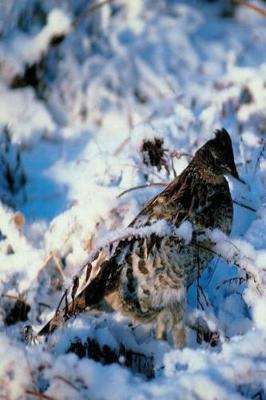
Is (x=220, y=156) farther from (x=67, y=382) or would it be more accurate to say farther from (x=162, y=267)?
(x=67, y=382)

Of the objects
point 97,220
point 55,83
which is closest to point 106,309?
point 97,220

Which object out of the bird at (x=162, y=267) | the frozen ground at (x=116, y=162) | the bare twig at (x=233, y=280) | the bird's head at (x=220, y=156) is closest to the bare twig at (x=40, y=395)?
the frozen ground at (x=116, y=162)

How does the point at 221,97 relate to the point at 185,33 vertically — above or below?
below

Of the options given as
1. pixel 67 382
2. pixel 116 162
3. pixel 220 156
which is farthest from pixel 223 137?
pixel 67 382

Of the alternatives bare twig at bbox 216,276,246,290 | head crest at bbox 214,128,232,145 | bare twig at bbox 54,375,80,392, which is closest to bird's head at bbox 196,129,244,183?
head crest at bbox 214,128,232,145

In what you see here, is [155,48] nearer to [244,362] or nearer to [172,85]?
[172,85]

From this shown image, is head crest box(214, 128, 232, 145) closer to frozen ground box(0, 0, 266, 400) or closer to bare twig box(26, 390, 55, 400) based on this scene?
frozen ground box(0, 0, 266, 400)
